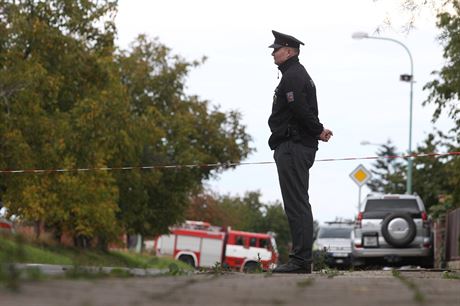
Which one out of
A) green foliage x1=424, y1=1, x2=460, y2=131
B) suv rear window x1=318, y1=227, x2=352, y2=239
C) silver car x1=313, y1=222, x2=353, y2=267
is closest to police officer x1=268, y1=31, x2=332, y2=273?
green foliage x1=424, y1=1, x2=460, y2=131

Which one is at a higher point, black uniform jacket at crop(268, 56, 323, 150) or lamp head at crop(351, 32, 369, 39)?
lamp head at crop(351, 32, 369, 39)

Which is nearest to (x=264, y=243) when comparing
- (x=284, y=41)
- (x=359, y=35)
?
(x=359, y=35)

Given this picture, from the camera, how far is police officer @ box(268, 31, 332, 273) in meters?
11.3

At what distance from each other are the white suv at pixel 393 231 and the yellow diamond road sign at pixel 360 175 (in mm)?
12744

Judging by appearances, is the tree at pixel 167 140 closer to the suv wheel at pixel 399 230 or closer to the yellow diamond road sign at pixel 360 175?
the yellow diamond road sign at pixel 360 175

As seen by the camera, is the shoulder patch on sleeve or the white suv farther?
the white suv

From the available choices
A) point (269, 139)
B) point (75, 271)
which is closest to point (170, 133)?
point (269, 139)

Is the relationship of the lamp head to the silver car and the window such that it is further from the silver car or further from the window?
the window

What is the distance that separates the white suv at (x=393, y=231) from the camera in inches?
1075

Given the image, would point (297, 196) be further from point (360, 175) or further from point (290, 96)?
point (360, 175)

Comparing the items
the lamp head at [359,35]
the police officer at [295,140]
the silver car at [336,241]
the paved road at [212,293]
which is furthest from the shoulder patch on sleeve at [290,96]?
the lamp head at [359,35]

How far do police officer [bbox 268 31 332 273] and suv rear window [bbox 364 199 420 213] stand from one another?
657 inches

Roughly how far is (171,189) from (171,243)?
1033cm

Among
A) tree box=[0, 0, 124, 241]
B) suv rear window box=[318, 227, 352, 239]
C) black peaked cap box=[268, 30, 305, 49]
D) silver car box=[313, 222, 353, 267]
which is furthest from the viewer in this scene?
suv rear window box=[318, 227, 352, 239]
